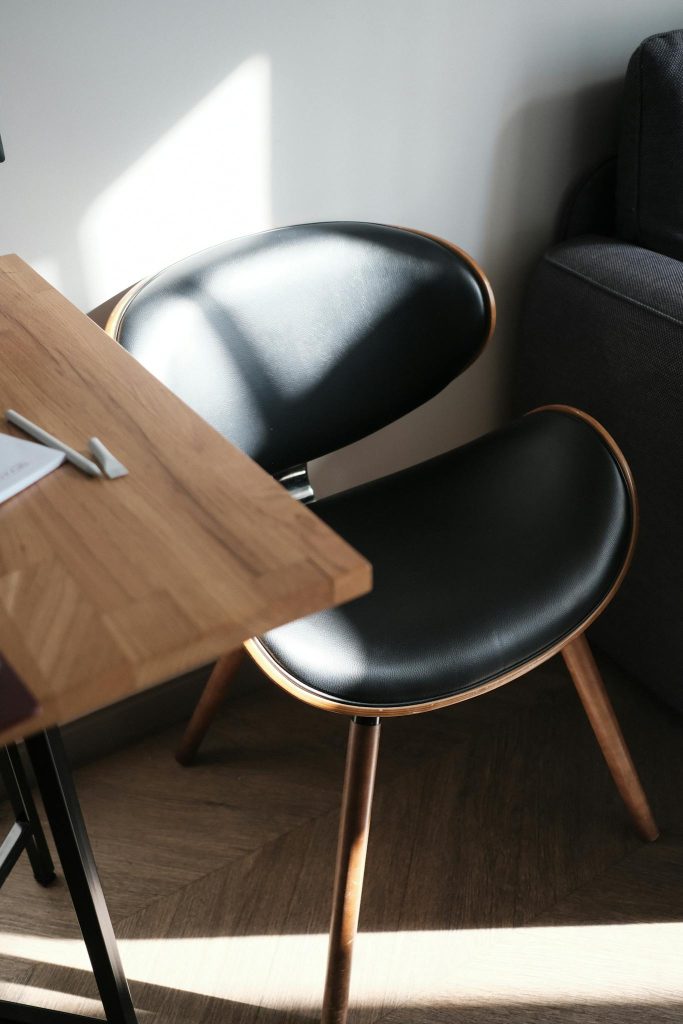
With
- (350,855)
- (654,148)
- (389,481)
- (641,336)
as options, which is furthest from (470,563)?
(654,148)

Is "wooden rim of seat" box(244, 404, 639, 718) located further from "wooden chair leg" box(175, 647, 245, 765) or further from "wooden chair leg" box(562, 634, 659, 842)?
"wooden chair leg" box(175, 647, 245, 765)

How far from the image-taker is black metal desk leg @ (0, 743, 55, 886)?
1.09 m

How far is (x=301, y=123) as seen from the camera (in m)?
1.22

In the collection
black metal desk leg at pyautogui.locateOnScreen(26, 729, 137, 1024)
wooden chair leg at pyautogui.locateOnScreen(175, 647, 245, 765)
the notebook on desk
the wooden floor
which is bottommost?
the wooden floor

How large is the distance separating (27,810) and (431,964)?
20.5 inches

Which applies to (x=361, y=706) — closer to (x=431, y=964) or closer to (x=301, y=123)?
(x=431, y=964)

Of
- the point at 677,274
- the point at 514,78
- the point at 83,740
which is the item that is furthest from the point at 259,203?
the point at 83,740

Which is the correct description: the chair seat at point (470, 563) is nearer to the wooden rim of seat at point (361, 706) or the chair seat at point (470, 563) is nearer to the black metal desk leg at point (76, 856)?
the wooden rim of seat at point (361, 706)

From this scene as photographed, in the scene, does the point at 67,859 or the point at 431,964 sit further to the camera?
the point at 431,964

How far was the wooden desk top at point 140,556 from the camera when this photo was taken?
559 mm

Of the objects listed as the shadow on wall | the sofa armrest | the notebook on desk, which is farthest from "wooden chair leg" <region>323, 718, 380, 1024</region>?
the shadow on wall

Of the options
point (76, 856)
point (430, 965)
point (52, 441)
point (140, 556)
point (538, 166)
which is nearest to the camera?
point (140, 556)

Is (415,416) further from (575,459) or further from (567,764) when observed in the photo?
(567,764)

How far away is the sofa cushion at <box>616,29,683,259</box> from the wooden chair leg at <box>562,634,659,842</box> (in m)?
0.64
